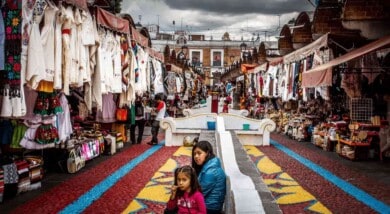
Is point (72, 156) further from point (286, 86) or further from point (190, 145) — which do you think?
point (286, 86)

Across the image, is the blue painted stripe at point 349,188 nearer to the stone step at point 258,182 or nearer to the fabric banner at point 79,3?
the stone step at point 258,182

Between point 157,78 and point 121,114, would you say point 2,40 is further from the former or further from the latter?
point 157,78

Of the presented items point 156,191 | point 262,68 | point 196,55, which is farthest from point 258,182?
point 196,55

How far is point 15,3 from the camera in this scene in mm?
5527

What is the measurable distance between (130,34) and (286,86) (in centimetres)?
804

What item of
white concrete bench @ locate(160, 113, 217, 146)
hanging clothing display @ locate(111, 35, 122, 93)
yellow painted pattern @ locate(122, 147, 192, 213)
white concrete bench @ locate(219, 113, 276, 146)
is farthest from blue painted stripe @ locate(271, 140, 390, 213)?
hanging clothing display @ locate(111, 35, 122, 93)

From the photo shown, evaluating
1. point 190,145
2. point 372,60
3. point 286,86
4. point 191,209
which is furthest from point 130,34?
point 286,86

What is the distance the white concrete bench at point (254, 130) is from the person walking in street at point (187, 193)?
1023cm

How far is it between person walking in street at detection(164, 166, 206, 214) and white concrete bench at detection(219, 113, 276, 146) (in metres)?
10.2

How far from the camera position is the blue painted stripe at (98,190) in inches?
266

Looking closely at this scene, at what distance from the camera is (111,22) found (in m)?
8.73

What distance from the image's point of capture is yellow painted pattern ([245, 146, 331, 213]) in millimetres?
7133

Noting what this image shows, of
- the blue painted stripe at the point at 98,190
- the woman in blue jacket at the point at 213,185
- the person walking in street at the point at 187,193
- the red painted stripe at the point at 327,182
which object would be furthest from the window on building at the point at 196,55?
the person walking in street at the point at 187,193

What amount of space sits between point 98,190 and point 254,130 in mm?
7769
